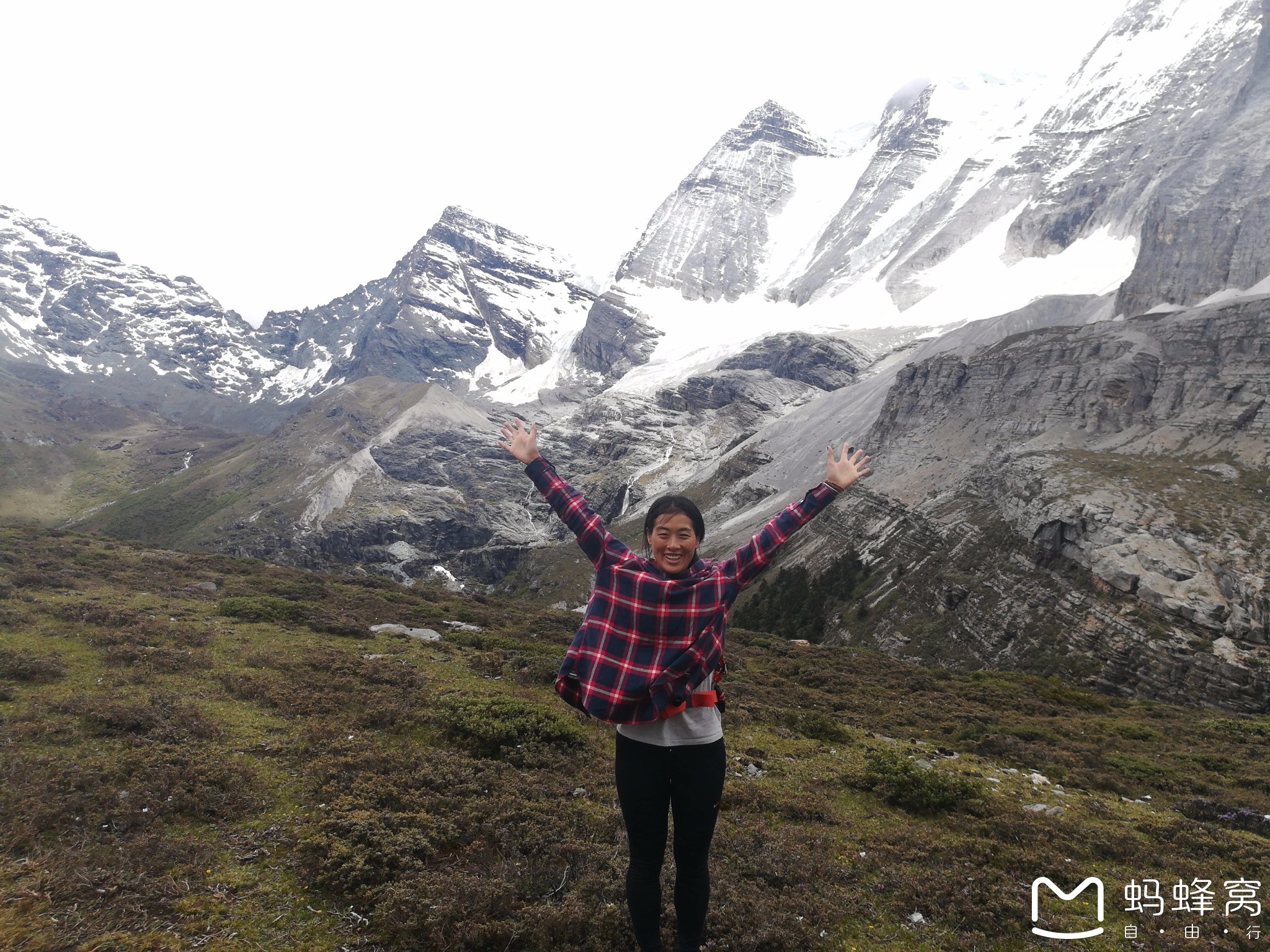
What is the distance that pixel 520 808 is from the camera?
9.11 meters

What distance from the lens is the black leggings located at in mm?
5289

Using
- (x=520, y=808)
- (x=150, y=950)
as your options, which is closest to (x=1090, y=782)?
(x=520, y=808)

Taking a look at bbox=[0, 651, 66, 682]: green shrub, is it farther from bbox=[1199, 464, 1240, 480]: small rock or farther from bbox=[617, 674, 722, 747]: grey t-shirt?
bbox=[1199, 464, 1240, 480]: small rock

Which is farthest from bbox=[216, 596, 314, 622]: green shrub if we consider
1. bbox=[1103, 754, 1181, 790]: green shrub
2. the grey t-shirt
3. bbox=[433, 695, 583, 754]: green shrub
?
bbox=[1103, 754, 1181, 790]: green shrub

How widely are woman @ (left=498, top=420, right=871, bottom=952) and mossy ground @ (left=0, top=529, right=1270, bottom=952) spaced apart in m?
1.55

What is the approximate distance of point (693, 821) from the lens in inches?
210

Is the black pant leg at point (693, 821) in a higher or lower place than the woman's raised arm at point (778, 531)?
lower

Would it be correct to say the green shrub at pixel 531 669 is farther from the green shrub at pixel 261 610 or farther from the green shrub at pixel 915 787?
the green shrub at pixel 261 610

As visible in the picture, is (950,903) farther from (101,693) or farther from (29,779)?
(101,693)

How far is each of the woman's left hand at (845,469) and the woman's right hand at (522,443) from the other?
309 centimetres

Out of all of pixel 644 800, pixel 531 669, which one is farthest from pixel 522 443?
pixel 531 669

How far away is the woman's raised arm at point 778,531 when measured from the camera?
5.79 metres

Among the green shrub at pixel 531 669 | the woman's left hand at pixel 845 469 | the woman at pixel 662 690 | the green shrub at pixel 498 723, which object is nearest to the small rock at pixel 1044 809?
the green shrub at pixel 498 723

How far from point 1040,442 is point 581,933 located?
8957 cm
